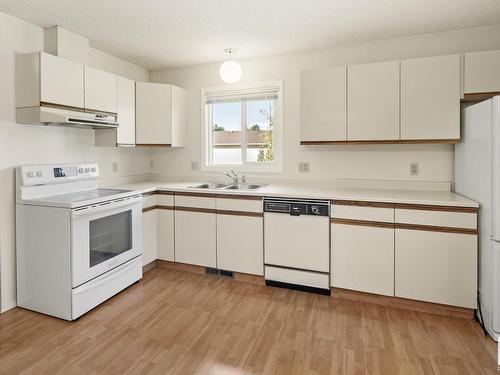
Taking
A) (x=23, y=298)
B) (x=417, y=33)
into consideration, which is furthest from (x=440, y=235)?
(x=23, y=298)

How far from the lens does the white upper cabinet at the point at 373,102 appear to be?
9.02 feet

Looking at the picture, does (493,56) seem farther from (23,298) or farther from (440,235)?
(23,298)

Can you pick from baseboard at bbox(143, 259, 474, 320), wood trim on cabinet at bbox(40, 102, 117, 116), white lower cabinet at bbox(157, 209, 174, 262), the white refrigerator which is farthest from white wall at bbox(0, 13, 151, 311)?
the white refrigerator

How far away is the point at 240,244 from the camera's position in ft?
10.0

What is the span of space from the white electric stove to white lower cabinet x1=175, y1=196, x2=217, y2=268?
59cm

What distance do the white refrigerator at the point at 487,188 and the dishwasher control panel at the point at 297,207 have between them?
1.11m

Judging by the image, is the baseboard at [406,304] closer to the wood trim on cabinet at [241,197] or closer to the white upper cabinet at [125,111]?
the wood trim on cabinet at [241,197]

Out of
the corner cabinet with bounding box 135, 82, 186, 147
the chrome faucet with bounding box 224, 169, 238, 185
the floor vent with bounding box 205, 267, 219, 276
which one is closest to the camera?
the floor vent with bounding box 205, 267, 219, 276

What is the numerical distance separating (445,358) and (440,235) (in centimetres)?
88

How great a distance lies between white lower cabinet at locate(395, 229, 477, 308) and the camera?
235 cm

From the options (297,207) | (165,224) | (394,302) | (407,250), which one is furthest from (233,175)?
(394,302)

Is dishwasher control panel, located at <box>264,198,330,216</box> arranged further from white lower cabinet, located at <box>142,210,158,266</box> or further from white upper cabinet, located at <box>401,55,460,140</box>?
white lower cabinet, located at <box>142,210,158,266</box>

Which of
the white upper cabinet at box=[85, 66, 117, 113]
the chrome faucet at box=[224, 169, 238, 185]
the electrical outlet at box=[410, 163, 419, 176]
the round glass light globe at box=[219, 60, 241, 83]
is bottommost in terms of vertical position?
the chrome faucet at box=[224, 169, 238, 185]

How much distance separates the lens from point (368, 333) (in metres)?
2.20
